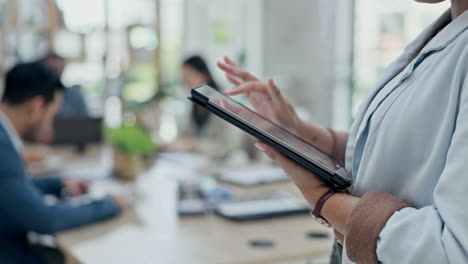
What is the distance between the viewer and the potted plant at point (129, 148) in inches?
131

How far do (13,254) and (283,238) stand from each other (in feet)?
3.75

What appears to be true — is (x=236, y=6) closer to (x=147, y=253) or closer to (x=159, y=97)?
(x=159, y=97)

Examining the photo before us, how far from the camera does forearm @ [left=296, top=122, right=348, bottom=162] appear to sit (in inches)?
54.9

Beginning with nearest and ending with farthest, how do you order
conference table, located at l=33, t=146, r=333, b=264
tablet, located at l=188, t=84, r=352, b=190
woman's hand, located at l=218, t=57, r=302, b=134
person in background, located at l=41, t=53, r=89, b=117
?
tablet, located at l=188, t=84, r=352, b=190, woman's hand, located at l=218, t=57, r=302, b=134, conference table, located at l=33, t=146, r=333, b=264, person in background, located at l=41, t=53, r=89, b=117

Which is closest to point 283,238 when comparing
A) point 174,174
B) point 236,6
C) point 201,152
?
point 174,174

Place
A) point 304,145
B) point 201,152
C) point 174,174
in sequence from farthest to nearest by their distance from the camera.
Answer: point 201,152, point 174,174, point 304,145

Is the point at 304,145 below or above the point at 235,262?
above

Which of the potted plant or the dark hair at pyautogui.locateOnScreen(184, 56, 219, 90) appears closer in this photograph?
the potted plant

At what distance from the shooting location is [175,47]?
797 cm

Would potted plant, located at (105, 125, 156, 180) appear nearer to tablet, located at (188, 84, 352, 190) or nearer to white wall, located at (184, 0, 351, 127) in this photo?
tablet, located at (188, 84, 352, 190)

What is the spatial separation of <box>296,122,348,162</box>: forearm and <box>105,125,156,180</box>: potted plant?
6.67ft

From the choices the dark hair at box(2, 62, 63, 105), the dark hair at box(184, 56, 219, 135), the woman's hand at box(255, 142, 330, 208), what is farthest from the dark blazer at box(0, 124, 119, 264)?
the dark hair at box(184, 56, 219, 135)

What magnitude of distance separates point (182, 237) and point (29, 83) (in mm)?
1159

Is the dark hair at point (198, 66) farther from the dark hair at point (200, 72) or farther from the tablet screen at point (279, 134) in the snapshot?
the tablet screen at point (279, 134)
